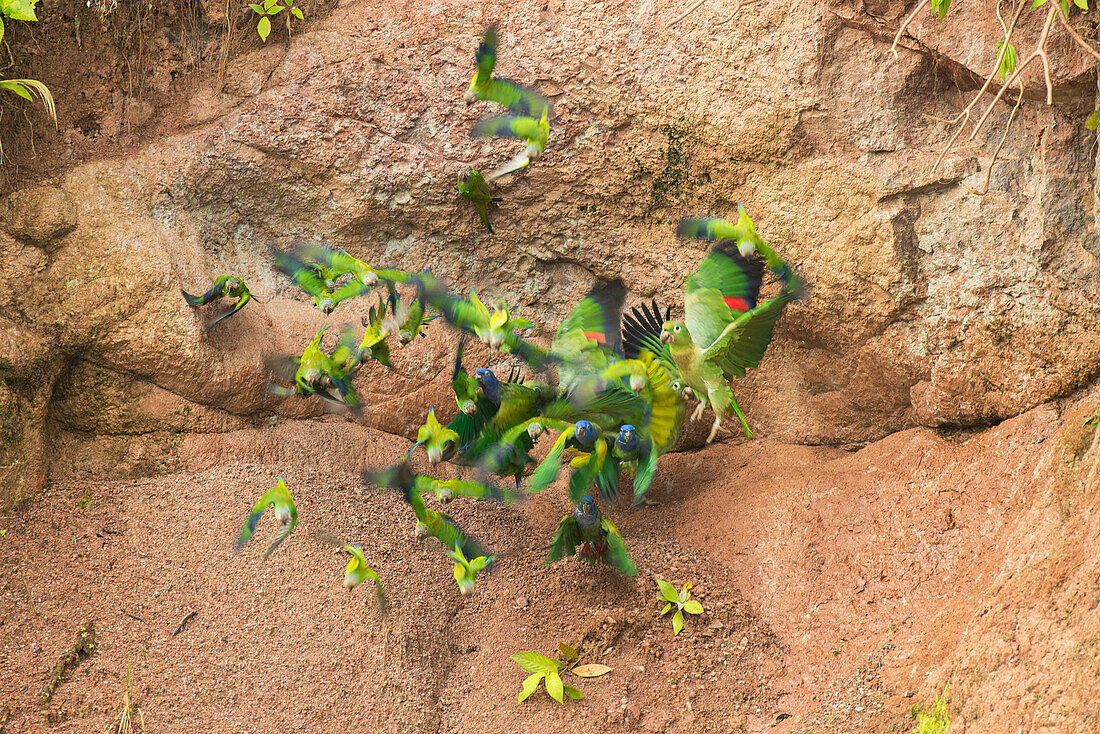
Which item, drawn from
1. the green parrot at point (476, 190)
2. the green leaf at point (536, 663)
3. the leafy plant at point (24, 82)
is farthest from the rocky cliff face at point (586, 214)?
the green leaf at point (536, 663)

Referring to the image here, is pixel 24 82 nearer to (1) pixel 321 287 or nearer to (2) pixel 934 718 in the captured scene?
(1) pixel 321 287

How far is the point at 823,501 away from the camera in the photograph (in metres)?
3.14

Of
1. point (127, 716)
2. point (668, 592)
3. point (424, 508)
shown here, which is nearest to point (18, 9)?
point (424, 508)

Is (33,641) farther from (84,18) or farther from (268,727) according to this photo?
(84,18)

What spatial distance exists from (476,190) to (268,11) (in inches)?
51.5

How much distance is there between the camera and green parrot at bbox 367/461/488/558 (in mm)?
2711

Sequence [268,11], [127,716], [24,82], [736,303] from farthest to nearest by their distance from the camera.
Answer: [268,11], [24,82], [736,303], [127,716]

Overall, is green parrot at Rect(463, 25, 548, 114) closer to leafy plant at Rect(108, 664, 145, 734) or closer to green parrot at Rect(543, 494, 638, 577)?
green parrot at Rect(543, 494, 638, 577)

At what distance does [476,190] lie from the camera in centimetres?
336

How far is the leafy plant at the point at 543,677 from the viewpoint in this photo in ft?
8.59

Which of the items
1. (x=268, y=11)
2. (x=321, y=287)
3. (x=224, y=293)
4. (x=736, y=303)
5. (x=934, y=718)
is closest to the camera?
(x=934, y=718)

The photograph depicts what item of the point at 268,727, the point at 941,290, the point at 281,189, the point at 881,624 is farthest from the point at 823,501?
the point at 281,189

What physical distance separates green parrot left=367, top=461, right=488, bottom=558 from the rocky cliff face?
3.19 ft

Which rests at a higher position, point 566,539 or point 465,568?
point 465,568
